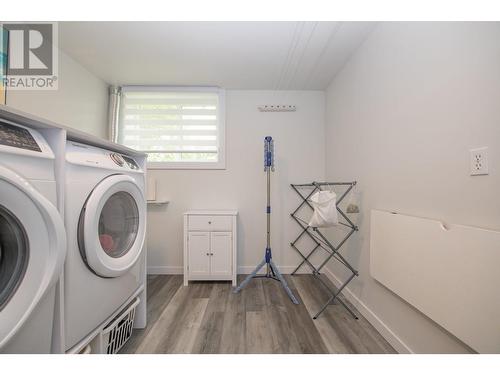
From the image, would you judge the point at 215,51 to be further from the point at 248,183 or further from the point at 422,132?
the point at 422,132

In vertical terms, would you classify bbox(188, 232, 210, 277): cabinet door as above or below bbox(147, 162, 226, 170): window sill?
below

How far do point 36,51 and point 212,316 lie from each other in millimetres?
2518

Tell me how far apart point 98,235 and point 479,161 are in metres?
1.68

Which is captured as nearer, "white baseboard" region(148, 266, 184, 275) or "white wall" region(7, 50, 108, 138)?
"white wall" region(7, 50, 108, 138)

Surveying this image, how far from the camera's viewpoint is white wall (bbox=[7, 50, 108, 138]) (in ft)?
5.46

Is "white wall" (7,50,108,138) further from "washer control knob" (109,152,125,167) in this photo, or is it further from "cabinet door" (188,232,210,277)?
"cabinet door" (188,232,210,277)

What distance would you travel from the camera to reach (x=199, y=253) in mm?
2182

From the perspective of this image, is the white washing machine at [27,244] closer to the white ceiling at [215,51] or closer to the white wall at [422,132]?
the white ceiling at [215,51]

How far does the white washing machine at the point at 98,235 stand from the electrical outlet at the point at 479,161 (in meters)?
1.62

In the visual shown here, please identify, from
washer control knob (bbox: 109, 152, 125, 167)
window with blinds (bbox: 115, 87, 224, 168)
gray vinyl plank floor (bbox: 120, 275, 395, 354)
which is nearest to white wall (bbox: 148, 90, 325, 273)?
window with blinds (bbox: 115, 87, 224, 168)

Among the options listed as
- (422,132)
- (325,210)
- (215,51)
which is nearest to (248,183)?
(325,210)

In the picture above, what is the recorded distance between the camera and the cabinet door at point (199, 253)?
85.5 inches

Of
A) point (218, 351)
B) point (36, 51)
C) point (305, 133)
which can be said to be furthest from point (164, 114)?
point (218, 351)

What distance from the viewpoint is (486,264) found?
78 cm
